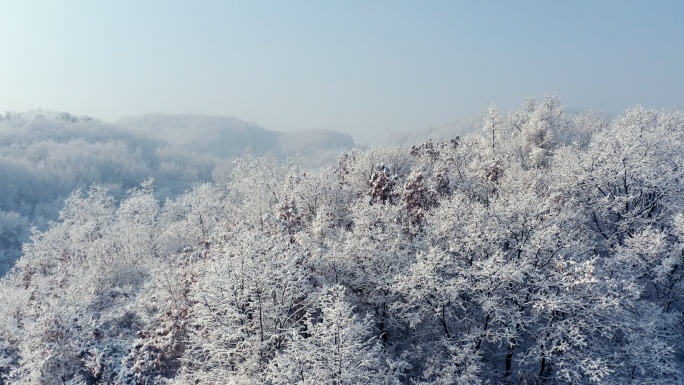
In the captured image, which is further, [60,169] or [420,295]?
[60,169]

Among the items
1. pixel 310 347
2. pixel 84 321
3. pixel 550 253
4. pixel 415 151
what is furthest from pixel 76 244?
Answer: pixel 550 253

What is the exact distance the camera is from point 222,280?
69.7ft

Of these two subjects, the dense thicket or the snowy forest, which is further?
the dense thicket

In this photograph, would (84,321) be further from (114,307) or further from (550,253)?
(550,253)

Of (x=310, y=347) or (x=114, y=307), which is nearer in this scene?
(x=310, y=347)

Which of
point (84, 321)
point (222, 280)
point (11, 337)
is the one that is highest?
point (222, 280)

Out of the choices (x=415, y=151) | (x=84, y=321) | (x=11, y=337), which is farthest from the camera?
(x=415, y=151)

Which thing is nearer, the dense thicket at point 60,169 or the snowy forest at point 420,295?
the snowy forest at point 420,295

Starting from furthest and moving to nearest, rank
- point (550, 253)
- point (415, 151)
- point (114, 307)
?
1. point (415, 151)
2. point (114, 307)
3. point (550, 253)

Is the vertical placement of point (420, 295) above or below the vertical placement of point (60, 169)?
above

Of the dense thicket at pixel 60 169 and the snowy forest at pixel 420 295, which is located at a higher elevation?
the snowy forest at pixel 420 295

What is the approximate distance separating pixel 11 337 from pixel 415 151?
129 ft

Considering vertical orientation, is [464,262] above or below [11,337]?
above

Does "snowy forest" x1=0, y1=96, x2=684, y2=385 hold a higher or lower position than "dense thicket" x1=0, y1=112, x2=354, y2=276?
higher
